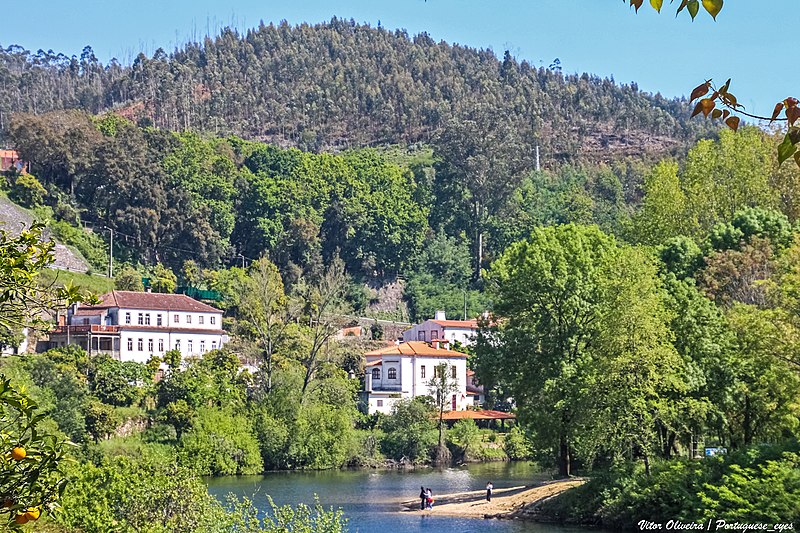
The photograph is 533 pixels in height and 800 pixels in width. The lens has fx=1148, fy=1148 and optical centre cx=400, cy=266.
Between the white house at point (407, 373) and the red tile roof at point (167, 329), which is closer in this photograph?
the red tile roof at point (167, 329)

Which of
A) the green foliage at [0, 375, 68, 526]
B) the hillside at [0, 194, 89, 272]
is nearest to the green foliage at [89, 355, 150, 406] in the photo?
the hillside at [0, 194, 89, 272]

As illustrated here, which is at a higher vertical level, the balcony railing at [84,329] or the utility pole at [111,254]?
the utility pole at [111,254]

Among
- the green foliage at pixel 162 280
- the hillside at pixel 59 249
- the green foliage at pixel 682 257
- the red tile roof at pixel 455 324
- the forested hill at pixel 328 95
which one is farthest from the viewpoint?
the forested hill at pixel 328 95

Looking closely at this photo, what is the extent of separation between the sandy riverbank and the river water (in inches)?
33.2

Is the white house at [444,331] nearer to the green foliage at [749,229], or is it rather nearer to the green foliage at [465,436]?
the green foliage at [465,436]

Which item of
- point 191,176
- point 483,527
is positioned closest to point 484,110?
point 191,176

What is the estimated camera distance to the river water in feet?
112

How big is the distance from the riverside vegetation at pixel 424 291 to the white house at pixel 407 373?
5.81ft

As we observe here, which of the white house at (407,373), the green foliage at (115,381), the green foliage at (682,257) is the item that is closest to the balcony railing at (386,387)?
the white house at (407,373)

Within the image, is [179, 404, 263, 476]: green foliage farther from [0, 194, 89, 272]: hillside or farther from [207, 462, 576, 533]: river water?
[0, 194, 89, 272]: hillside

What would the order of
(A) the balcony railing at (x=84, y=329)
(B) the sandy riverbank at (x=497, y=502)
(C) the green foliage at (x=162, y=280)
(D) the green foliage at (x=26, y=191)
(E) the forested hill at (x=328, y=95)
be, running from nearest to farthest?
1. (B) the sandy riverbank at (x=497, y=502)
2. (A) the balcony railing at (x=84, y=329)
3. (C) the green foliage at (x=162, y=280)
4. (D) the green foliage at (x=26, y=191)
5. (E) the forested hill at (x=328, y=95)

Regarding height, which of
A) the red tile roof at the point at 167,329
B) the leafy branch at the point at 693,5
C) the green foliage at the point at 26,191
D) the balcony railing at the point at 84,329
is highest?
the green foliage at the point at 26,191

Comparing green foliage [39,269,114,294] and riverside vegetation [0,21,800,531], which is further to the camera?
green foliage [39,269,114,294]

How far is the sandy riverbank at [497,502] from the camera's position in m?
36.8
